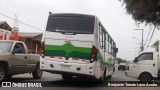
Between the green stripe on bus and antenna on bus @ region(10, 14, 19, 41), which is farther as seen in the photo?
antenna on bus @ region(10, 14, 19, 41)

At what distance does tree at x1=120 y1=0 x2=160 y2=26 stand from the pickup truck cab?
8.73 m

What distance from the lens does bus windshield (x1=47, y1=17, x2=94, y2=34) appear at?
14.1 metres

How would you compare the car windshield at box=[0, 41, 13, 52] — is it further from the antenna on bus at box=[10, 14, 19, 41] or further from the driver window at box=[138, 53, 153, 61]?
the antenna on bus at box=[10, 14, 19, 41]

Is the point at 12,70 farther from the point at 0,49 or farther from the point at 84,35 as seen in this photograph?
the point at 84,35

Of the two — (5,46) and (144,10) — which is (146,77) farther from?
(5,46)

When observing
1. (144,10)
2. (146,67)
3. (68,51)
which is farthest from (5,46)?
(144,10)

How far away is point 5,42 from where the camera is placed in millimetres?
15148

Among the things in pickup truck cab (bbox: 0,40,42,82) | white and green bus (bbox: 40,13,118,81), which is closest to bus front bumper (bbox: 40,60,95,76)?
white and green bus (bbox: 40,13,118,81)

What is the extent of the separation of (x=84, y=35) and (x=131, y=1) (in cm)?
1333

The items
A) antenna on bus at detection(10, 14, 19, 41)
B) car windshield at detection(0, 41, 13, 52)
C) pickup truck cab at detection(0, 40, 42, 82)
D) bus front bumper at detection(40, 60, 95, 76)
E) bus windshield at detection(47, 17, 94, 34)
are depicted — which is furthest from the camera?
antenna on bus at detection(10, 14, 19, 41)

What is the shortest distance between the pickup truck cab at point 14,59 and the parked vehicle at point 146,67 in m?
5.87

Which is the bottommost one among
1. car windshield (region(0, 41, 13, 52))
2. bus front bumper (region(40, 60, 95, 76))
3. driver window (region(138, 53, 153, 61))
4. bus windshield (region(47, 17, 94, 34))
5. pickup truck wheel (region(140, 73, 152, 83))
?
pickup truck wheel (region(140, 73, 152, 83))

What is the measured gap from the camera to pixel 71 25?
1430cm

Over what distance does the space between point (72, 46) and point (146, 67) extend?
21.1 feet
